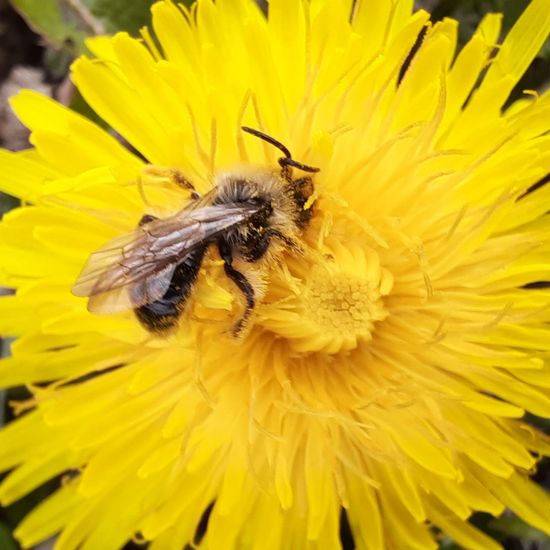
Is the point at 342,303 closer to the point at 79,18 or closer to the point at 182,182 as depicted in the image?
the point at 182,182

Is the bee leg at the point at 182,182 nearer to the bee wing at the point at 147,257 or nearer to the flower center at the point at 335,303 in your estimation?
the bee wing at the point at 147,257

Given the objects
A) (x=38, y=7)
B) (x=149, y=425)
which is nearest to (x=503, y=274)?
(x=149, y=425)

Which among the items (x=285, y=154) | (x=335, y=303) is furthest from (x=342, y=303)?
(x=285, y=154)

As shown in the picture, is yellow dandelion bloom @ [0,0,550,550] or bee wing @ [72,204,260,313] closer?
bee wing @ [72,204,260,313]

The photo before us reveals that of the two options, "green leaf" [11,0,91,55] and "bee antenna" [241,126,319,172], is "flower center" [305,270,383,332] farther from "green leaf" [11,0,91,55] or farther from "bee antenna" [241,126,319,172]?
"green leaf" [11,0,91,55]

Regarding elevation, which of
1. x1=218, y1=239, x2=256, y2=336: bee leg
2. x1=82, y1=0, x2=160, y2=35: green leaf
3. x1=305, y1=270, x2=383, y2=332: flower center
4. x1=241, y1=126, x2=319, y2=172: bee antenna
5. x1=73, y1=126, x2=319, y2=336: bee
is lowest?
x1=305, y1=270, x2=383, y2=332: flower center

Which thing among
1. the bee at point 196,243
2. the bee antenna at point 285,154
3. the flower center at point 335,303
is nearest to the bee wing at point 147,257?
the bee at point 196,243

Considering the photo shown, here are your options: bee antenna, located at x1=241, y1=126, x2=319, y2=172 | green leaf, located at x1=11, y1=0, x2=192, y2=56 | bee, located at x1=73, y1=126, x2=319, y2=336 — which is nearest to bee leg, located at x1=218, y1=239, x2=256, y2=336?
bee, located at x1=73, y1=126, x2=319, y2=336
